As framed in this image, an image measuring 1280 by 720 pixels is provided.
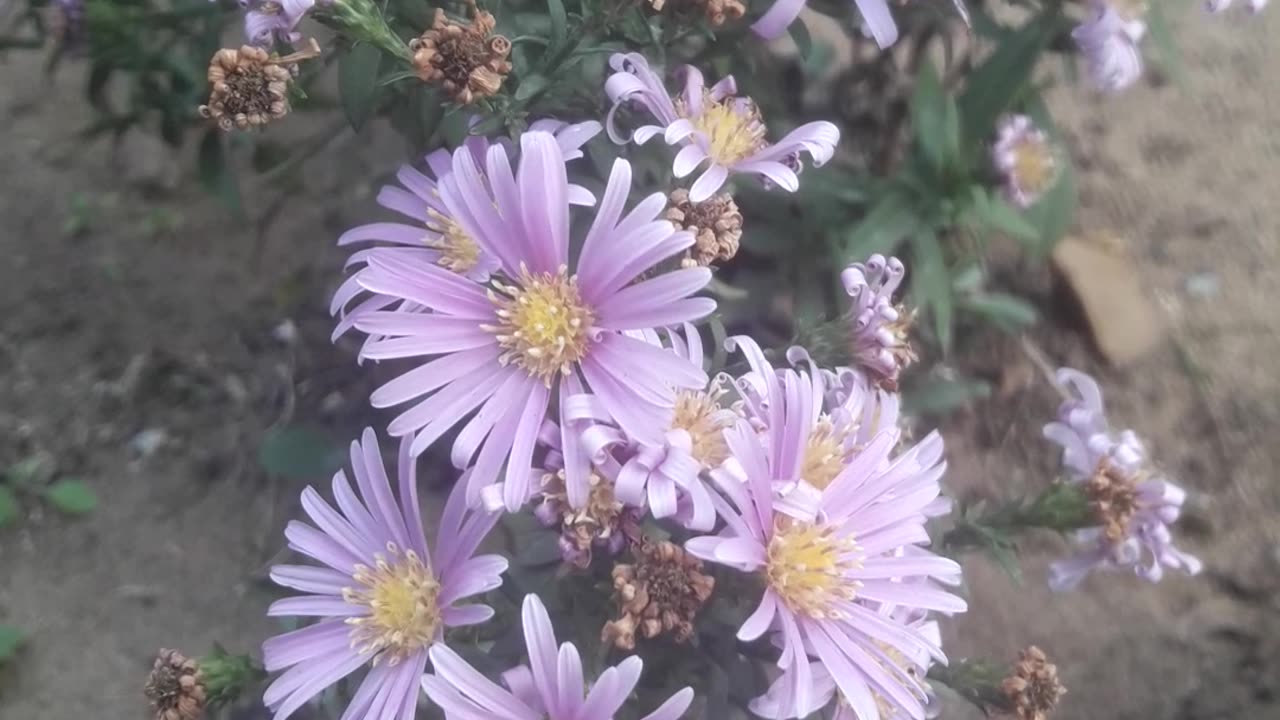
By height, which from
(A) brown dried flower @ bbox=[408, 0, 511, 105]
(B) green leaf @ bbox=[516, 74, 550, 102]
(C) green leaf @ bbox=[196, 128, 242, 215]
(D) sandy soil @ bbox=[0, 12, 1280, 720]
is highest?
(A) brown dried flower @ bbox=[408, 0, 511, 105]

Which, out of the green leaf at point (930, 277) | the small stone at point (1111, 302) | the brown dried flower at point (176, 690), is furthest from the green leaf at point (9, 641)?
the small stone at point (1111, 302)

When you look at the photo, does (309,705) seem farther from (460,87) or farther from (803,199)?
(803,199)

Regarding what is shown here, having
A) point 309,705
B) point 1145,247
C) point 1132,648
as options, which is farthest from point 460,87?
point 1145,247

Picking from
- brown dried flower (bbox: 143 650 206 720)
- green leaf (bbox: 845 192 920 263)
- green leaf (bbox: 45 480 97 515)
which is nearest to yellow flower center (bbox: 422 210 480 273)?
brown dried flower (bbox: 143 650 206 720)

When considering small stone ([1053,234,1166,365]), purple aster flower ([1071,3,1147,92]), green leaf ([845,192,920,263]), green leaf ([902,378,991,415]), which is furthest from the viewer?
small stone ([1053,234,1166,365])

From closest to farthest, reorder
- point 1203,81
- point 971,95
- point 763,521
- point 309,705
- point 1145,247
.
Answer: point 763,521 → point 309,705 → point 971,95 → point 1145,247 → point 1203,81

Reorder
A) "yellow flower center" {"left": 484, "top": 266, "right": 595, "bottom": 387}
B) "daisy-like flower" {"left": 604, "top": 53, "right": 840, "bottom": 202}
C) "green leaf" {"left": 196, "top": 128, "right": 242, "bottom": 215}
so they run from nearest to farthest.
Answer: "yellow flower center" {"left": 484, "top": 266, "right": 595, "bottom": 387}
"daisy-like flower" {"left": 604, "top": 53, "right": 840, "bottom": 202}
"green leaf" {"left": 196, "top": 128, "right": 242, "bottom": 215}

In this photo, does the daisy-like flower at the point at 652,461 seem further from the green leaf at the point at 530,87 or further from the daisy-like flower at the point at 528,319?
the green leaf at the point at 530,87

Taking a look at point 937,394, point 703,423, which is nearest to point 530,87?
point 703,423

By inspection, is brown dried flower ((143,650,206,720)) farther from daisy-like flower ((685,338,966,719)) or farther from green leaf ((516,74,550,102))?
green leaf ((516,74,550,102))
